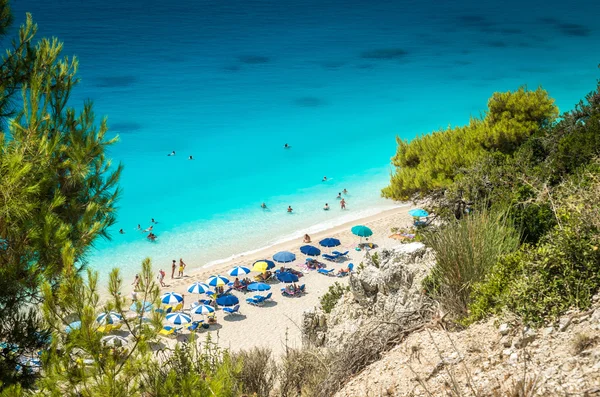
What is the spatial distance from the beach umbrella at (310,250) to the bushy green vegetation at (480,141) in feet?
28.3

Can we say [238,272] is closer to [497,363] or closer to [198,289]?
[198,289]

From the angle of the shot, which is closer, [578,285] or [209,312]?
[578,285]

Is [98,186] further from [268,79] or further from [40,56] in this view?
[268,79]

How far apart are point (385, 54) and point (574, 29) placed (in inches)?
1163

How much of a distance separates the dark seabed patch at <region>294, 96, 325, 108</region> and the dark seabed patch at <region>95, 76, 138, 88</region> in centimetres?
1659

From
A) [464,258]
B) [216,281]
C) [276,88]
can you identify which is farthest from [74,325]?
[276,88]

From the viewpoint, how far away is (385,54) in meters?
64.0

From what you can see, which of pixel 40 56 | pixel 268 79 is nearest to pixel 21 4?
pixel 268 79

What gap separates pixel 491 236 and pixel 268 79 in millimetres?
51474

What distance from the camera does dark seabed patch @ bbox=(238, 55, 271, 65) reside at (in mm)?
59719

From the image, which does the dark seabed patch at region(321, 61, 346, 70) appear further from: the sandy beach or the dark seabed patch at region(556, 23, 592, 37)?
the dark seabed patch at region(556, 23, 592, 37)

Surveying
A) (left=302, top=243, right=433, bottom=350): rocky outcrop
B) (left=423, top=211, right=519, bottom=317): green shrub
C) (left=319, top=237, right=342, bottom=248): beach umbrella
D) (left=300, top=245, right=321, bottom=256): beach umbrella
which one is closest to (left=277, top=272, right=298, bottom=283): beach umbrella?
(left=300, top=245, right=321, bottom=256): beach umbrella

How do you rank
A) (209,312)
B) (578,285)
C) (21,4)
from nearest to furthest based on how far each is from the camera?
(578,285) → (209,312) → (21,4)

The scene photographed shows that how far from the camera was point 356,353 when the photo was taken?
5773 millimetres
